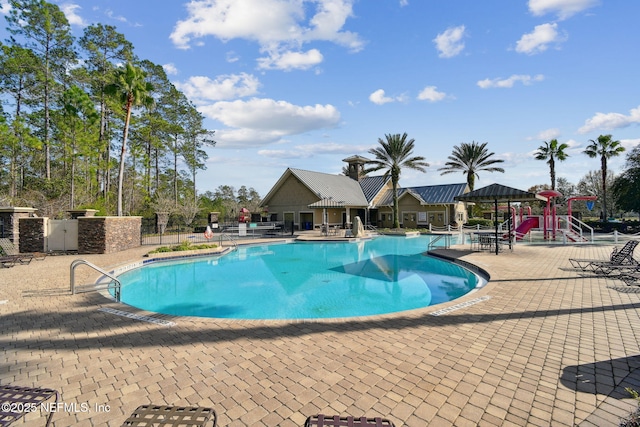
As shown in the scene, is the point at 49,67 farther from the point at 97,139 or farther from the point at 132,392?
the point at 132,392

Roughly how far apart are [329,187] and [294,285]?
22796mm

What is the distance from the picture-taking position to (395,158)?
30.6m

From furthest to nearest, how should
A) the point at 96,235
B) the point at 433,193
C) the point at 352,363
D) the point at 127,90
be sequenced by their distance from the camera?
1. the point at 433,193
2. the point at 127,90
3. the point at 96,235
4. the point at 352,363

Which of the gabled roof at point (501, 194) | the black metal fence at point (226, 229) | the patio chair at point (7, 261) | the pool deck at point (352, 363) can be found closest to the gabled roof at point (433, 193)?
the black metal fence at point (226, 229)

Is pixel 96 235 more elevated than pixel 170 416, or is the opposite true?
pixel 96 235

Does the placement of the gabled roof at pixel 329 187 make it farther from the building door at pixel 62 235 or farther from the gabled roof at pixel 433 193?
the building door at pixel 62 235

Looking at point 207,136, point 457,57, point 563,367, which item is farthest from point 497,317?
point 207,136

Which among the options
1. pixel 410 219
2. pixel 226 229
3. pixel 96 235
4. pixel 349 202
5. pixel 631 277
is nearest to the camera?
pixel 631 277

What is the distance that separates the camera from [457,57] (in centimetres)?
1230

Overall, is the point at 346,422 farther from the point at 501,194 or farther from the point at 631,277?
the point at 501,194

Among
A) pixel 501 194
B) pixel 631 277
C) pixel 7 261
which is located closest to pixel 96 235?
pixel 7 261

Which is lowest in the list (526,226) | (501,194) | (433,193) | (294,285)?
(294,285)

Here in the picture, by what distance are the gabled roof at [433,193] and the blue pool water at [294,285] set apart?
17514 mm

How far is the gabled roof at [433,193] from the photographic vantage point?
106 feet
